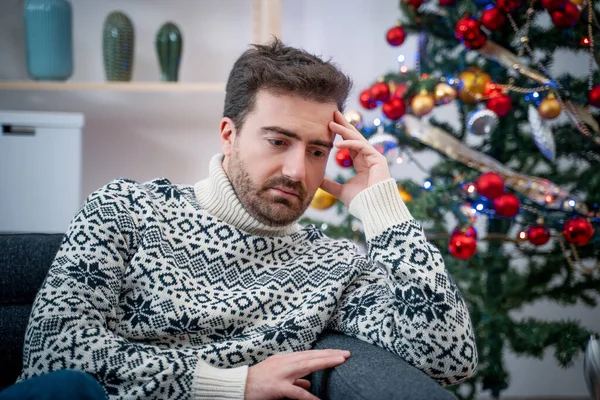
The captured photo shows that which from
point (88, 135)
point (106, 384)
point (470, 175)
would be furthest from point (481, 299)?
point (88, 135)

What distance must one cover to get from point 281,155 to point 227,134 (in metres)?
0.18

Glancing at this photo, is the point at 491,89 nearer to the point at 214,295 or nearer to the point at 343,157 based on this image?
the point at 343,157

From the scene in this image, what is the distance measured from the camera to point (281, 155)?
129 centimetres

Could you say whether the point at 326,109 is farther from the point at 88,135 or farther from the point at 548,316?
the point at 548,316

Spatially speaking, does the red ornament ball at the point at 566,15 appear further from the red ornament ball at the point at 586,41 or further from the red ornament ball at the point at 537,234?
the red ornament ball at the point at 537,234

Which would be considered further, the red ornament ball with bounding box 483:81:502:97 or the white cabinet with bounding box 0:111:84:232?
the white cabinet with bounding box 0:111:84:232

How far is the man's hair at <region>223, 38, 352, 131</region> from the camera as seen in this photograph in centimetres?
131

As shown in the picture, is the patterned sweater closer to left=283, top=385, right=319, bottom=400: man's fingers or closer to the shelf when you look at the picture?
left=283, top=385, right=319, bottom=400: man's fingers

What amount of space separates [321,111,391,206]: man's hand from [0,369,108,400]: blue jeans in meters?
0.70

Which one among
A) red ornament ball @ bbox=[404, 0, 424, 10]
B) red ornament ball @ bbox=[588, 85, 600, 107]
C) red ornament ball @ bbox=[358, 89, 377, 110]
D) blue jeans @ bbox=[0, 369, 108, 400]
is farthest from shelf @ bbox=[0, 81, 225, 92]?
blue jeans @ bbox=[0, 369, 108, 400]

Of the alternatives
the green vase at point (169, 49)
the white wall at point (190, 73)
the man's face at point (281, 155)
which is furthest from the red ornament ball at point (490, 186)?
the green vase at point (169, 49)

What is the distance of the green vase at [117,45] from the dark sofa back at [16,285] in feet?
3.91

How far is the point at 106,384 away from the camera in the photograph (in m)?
1.08

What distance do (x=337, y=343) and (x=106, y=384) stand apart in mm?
431
